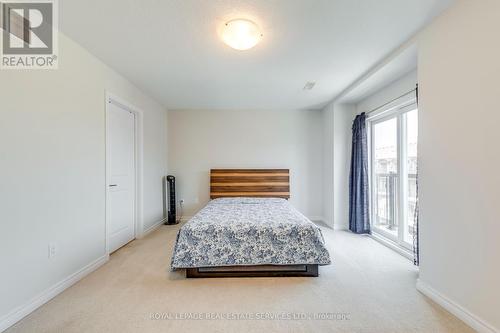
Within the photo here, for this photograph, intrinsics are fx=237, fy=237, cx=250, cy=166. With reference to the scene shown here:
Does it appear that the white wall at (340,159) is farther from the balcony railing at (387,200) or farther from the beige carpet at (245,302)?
the beige carpet at (245,302)

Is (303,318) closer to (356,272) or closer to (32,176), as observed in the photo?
(356,272)

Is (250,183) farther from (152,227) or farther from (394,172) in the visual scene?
(394,172)

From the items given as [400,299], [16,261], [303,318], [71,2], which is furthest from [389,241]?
[71,2]

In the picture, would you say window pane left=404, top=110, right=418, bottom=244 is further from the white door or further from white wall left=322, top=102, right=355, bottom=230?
the white door

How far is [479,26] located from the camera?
1648 mm

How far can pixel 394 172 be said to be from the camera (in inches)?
138

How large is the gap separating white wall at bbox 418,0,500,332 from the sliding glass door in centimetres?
94

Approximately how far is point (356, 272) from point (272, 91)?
9.27 feet

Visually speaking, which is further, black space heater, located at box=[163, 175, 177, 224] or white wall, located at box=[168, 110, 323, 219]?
white wall, located at box=[168, 110, 323, 219]

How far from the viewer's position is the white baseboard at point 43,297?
1714 millimetres

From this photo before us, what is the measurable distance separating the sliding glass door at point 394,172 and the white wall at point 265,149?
4.09 feet

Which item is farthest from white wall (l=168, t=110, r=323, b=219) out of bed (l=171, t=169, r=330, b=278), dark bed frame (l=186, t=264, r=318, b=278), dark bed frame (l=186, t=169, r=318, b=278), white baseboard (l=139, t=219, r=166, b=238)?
dark bed frame (l=186, t=264, r=318, b=278)


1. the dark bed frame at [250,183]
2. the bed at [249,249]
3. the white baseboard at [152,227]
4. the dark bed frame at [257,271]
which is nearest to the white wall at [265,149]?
the dark bed frame at [250,183]

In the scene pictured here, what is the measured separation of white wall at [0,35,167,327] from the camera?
5.80 ft
